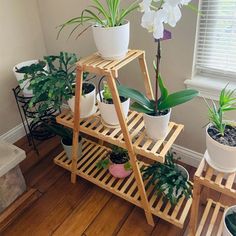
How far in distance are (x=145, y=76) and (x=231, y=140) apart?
500mm

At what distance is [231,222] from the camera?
3.55ft

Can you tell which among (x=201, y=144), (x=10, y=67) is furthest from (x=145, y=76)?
(x=10, y=67)

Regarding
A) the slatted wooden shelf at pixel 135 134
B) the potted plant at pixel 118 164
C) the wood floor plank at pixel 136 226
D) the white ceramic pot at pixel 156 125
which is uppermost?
the white ceramic pot at pixel 156 125

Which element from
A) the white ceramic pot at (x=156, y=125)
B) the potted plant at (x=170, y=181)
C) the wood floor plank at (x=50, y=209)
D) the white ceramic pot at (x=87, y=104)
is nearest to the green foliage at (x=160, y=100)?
the white ceramic pot at (x=156, y=125)

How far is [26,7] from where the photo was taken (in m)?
1.74

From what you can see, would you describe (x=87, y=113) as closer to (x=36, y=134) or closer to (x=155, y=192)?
(x=155, y=192)

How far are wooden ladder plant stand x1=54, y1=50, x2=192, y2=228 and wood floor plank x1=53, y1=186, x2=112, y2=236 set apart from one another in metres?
0.09

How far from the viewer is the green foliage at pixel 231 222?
1.06 metres

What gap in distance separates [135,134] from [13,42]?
116 centimetres

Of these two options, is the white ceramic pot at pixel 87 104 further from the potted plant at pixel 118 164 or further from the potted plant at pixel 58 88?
the potted plant at pixel 118 164

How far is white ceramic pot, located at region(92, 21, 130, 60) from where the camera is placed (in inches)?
39.2

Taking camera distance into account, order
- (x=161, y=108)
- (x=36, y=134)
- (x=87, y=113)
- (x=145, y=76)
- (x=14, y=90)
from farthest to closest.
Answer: (x=36, y=134) → (x=14, y=90) → (x=87, y=113) → (x=145, y=76) → (x=161, y=108)

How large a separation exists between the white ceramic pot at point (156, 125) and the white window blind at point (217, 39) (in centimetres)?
45

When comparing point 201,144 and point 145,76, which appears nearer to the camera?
point 145,76
